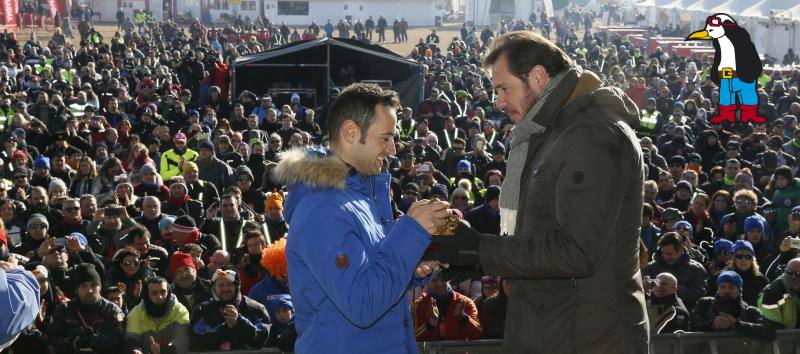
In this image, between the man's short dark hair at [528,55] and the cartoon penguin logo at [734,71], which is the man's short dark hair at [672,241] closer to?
the man's short dark hair at [528,55]

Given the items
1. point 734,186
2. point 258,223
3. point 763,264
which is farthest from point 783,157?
point 258,223

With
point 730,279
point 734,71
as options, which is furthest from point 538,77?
point 734,71

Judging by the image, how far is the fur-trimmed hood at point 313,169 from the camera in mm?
2867

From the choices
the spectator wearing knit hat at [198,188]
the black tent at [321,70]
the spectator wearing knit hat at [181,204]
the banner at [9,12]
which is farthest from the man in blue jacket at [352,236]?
the banner at [9,12]

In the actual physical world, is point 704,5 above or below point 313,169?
below

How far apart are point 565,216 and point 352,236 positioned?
56cm

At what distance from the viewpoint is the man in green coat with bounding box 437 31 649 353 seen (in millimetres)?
2666

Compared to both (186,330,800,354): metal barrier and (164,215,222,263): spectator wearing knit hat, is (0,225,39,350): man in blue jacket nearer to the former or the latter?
(186,330,800,354): metal barrier

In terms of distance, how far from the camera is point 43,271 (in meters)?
7.30

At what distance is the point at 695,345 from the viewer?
6191 mm

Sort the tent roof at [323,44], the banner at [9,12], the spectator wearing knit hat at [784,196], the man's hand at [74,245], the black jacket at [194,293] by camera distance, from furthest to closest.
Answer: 1. the banner at [9,12]
2. the tent roof at [323,44]
3. the spectator wearing knit hat at [784,196]
4. the man's hand at [74,245]
5. the black jacket at [194,293]

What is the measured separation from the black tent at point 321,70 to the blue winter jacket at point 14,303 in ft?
60.0

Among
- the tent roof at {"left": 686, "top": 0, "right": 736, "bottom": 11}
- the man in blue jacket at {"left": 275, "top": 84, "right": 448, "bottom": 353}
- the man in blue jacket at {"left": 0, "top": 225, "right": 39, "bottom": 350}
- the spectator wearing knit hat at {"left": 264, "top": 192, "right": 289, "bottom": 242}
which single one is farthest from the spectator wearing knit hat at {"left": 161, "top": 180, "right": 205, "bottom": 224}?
the tent roof at {"left": 686, "top": 0, "right": 736, "bottom": 11}

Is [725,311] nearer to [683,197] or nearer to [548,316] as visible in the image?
[683,197]
